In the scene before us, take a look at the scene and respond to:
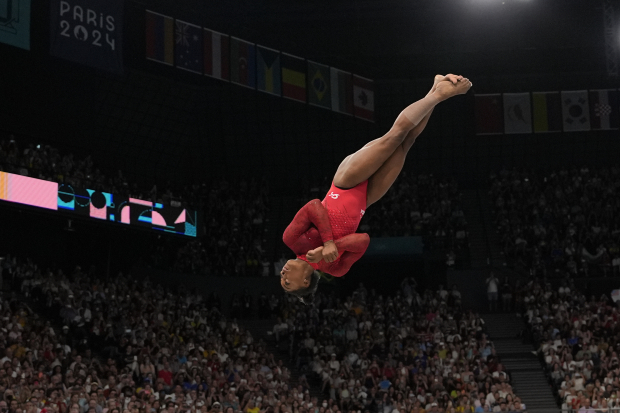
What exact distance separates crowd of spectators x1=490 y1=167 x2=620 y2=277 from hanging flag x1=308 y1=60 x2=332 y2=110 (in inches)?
358

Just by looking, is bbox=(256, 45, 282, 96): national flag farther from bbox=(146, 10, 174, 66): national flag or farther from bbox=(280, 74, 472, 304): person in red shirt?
bbox=(280, 74, 472, 304): person in red shirt

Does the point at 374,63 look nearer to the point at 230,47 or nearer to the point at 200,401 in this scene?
the point at 230,47

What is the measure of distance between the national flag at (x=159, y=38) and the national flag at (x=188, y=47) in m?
0.21

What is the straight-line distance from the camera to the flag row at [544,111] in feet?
97.0

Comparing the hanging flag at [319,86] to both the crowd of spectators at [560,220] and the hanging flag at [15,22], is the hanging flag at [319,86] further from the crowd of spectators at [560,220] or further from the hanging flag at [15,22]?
the hanging flag at [15,22]

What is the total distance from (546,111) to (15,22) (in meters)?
18.1

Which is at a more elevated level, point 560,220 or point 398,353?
point 560,220

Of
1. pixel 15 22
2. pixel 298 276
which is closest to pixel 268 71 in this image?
pixel 15 22

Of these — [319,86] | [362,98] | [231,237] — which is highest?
[319,86]

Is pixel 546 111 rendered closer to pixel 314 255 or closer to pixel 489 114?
pixel 489 114

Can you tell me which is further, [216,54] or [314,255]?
[216,54]

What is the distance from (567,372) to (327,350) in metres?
6.47

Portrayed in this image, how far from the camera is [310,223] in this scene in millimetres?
8398

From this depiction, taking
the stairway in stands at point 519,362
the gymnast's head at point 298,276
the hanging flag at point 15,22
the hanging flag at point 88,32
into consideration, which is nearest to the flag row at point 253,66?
the hanging flag at point 88,32
